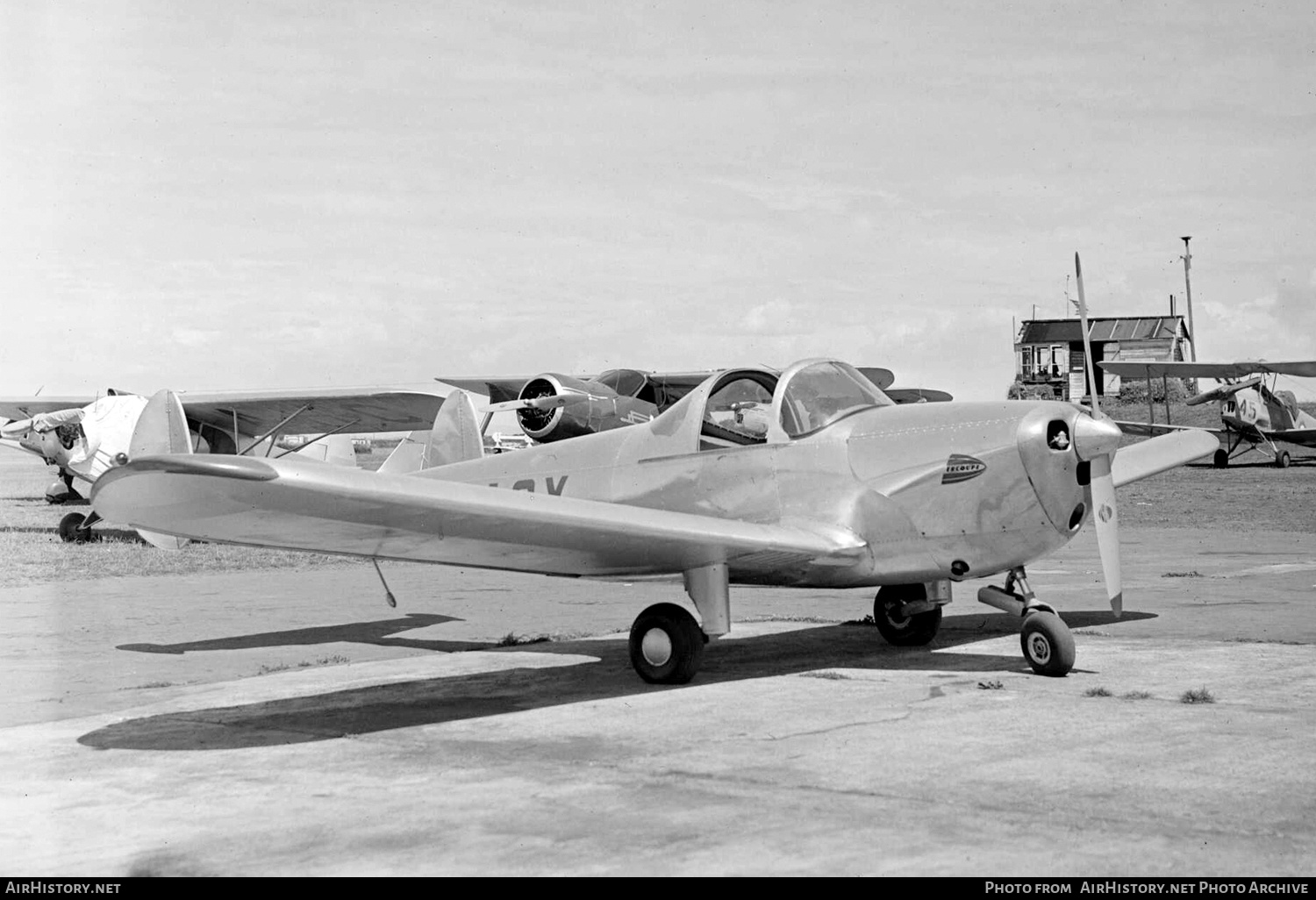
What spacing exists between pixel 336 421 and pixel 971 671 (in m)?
20.6

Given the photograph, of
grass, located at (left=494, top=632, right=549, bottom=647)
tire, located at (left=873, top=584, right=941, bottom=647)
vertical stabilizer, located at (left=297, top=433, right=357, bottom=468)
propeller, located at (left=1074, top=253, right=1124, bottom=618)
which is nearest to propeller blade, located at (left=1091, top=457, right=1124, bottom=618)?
propeller, located at (left=1074, top=253, right=1124, bottom=618)

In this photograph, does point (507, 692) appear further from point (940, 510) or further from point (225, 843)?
point (225, 843)

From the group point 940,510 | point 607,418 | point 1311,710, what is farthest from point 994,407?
point 607,418

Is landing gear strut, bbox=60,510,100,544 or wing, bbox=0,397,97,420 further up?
wing, bbox=0,397,97,420

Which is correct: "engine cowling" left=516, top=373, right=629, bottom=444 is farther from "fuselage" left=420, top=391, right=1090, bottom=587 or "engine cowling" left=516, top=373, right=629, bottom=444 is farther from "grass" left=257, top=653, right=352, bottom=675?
"fuselage" left=420, top=391, right=1090, bottom=587

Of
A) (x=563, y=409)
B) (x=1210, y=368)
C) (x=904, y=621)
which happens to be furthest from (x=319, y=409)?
(x=1210, y=368)

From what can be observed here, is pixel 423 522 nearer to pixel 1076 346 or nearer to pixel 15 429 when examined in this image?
pixel 15 429

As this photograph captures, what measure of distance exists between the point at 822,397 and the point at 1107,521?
212 cm

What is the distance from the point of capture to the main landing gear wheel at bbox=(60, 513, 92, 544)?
2461cm

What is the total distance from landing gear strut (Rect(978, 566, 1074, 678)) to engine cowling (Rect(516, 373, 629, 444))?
11634 millimetres

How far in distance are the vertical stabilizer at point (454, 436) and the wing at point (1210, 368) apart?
2742 cm

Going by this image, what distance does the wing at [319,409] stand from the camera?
980 inches

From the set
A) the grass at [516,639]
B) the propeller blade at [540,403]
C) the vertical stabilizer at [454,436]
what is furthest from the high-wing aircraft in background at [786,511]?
the propeller blade at [540,403]

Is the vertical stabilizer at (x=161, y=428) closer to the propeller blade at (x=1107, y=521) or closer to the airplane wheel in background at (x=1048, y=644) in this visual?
the airplane wheel in background at (x=1048, y=644)
